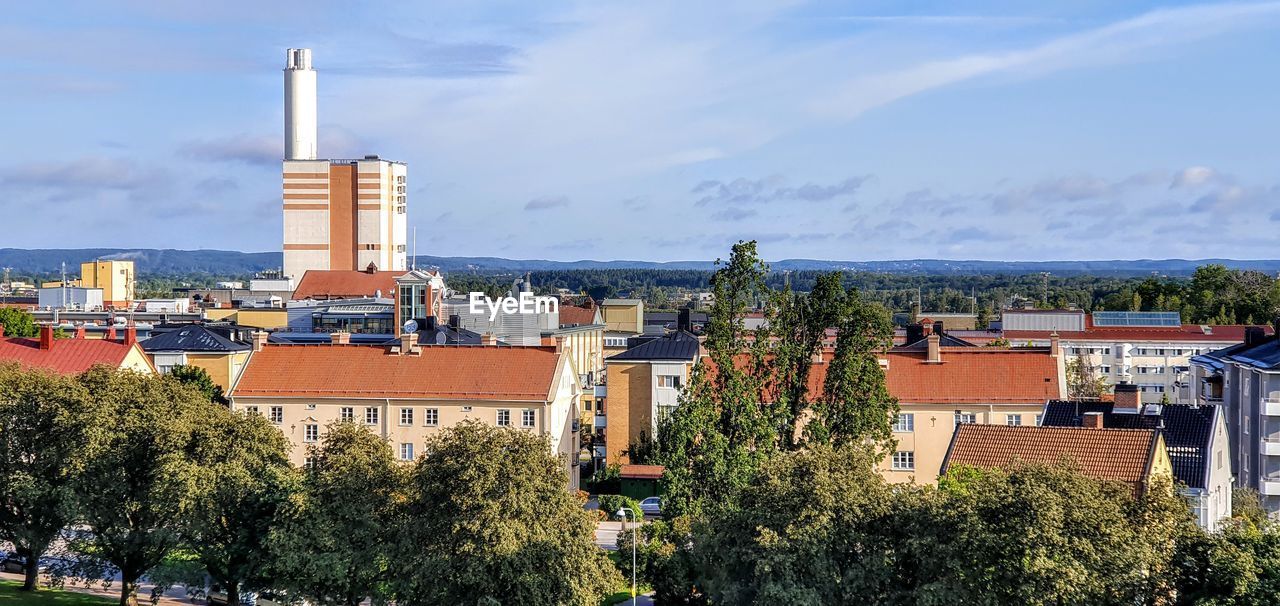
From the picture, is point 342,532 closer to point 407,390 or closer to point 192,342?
point 407,390

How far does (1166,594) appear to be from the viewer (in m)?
29.5

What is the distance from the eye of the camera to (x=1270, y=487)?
54.3 meters

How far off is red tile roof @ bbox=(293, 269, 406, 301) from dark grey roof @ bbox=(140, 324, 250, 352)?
68868 millimetres

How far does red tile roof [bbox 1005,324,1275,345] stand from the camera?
372 ft

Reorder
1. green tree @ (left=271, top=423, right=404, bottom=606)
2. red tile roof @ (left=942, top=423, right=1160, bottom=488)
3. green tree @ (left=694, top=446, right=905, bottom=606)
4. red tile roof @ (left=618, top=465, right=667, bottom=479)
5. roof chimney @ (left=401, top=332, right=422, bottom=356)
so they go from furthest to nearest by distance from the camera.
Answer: red tile roof @ (left=618, top=465, right=667, bottom=479) → roof chimney @ (left=401, top=332, right=422, bottom=356) → red tile roof @ (left=942, top=423, right=1160, bottom=488) → green tree @ (left=271, top=423, right=404, bottom=606) → green tree @ (left=694, top=446, right=905, bottom=606)

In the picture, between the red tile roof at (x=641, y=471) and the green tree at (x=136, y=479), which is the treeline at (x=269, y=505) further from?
the red tile roof at (x=641, y=471)

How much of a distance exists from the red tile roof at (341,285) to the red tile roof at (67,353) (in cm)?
7313

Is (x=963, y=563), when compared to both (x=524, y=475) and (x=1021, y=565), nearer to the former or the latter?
(x=1021, y=565)

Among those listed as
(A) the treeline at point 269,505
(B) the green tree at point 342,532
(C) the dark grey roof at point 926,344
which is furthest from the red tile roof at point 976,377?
(B) the green tree at point 342,532

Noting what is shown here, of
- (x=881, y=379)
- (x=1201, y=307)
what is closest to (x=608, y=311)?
(x=1201, y=307)

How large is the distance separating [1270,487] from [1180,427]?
11708mm

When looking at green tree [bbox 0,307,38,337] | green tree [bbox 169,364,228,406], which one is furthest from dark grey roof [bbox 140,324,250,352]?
green tree [bbox 0,307,38,337]

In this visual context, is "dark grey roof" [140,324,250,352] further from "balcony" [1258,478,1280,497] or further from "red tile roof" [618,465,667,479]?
"balcony" [1258,478,1280,497]

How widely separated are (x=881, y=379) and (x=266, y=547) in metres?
25.6
